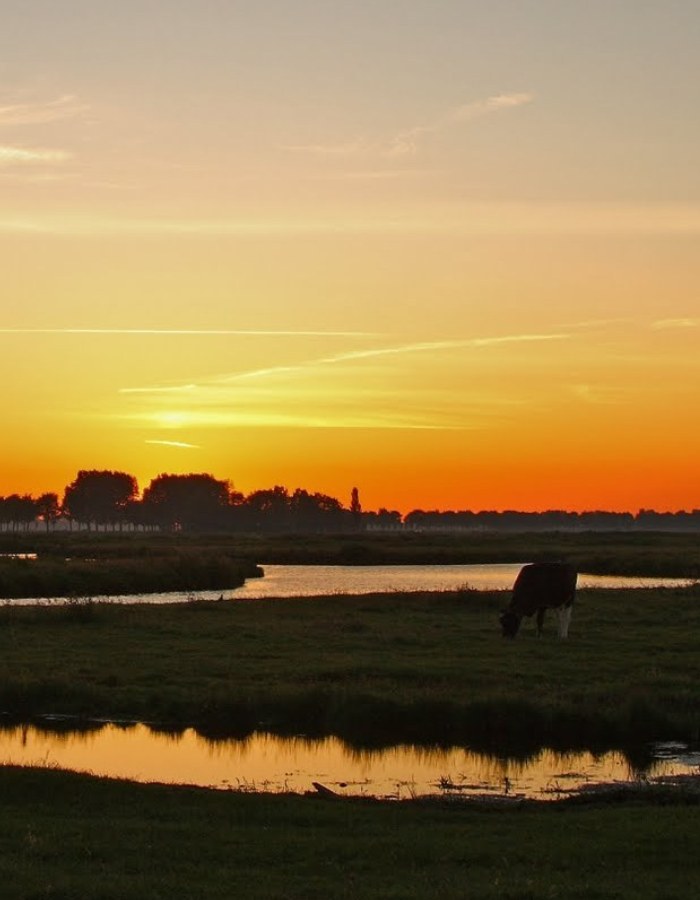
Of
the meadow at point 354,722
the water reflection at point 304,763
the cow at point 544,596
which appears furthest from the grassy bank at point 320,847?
the cow at point 544,596

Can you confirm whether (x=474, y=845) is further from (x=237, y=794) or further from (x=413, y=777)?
(x=413, y=777)

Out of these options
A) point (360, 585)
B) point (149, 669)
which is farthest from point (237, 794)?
point (360, 585)

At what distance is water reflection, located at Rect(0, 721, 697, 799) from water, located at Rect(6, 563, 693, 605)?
28290 mm

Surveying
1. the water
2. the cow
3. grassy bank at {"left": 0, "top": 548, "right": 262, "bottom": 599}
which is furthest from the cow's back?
grassy bank at {"left": 0, "top": 548, "right": 262, "bottom": 599}

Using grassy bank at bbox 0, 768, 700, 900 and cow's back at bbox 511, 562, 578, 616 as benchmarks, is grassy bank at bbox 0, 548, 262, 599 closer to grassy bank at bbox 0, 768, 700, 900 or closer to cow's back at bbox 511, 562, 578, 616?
cow's back at bbox 511, 562, 578, 616

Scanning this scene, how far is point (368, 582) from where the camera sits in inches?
2913

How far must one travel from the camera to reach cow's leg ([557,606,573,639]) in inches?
1436

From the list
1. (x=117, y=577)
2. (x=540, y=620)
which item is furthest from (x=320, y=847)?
(x=117, y=577)

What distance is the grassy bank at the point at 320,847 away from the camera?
12.2 meters

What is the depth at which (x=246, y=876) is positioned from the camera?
502 inches

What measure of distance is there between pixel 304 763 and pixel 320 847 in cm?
828

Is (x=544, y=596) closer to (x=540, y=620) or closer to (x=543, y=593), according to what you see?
(x=543, y=593)

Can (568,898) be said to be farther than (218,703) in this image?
No

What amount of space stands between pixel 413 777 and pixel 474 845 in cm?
672
